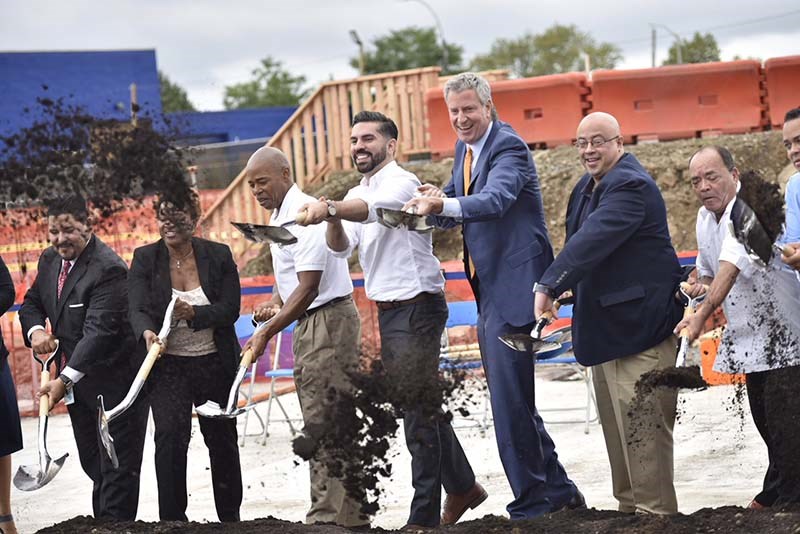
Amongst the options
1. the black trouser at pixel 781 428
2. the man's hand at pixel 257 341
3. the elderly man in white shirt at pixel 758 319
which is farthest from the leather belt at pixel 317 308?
the black trouser at pixel 781 428

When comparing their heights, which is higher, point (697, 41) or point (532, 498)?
point (697, 41)

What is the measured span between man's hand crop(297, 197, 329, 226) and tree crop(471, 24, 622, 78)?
64.0 m

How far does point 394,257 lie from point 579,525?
5.32 ft

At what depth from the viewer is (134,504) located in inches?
235

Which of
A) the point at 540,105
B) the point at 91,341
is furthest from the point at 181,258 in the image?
the point at 540,105

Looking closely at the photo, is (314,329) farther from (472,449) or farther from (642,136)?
(642,136)

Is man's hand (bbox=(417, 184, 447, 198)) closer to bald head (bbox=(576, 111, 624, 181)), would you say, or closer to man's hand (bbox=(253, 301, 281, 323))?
bald head (bbox=(576, 111, 624, 181))

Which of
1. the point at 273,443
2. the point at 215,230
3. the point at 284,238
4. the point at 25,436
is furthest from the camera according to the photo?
the point at 215,230

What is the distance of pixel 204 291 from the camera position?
5.95 metres

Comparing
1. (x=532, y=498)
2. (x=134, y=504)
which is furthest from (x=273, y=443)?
(x=532, y=498)

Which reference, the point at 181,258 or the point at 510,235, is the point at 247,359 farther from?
the point at 510,235

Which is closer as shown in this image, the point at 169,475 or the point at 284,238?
the point at 284,238

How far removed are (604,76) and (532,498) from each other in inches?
449

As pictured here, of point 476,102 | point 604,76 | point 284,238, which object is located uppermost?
point 604,76
